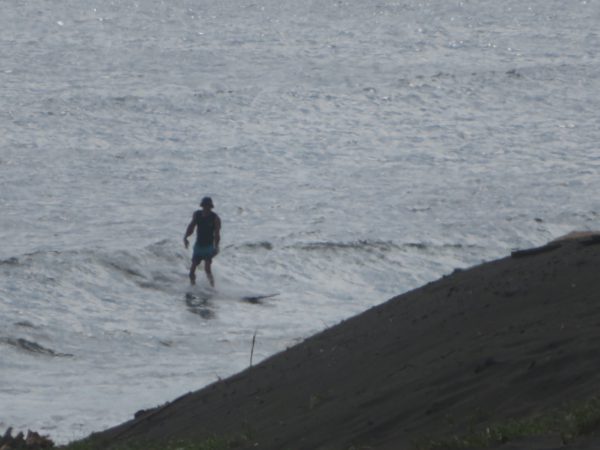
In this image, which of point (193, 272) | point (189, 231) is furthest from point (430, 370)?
point (193, 272)

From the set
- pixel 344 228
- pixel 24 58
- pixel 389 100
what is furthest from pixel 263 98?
pixel 344 228

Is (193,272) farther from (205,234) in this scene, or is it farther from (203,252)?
(205,234)

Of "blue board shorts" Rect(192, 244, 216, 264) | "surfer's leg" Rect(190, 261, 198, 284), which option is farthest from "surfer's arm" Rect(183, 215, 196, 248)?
"surfer's leg" Rect(190, 261, 198, 284)

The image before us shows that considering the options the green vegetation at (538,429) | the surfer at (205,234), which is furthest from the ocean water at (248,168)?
the green vegetation at (538,429)

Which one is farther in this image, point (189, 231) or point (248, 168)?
point (248, 168)

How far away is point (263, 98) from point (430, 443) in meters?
39.3

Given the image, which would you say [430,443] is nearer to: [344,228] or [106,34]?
[344,228]

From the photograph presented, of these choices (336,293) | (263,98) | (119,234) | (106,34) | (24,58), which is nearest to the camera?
(336,293)

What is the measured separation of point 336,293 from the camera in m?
22.5

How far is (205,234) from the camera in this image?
21156 millimetres

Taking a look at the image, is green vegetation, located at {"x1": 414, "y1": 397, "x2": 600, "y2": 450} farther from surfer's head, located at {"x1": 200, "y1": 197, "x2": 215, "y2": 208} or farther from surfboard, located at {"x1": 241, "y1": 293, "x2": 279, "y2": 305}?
surfboard, located at {"x1": 241, "y1": 293, "x2": 279, "y2": 305}

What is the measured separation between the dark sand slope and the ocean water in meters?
3.62

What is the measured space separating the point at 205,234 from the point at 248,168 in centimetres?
1425

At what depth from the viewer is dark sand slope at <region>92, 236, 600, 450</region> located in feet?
23.7
